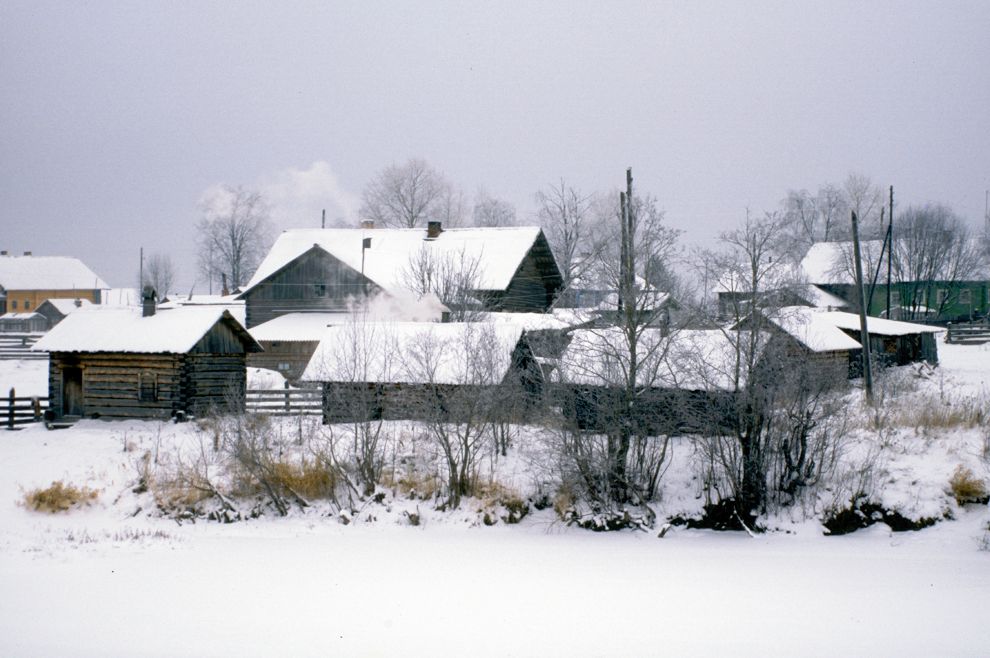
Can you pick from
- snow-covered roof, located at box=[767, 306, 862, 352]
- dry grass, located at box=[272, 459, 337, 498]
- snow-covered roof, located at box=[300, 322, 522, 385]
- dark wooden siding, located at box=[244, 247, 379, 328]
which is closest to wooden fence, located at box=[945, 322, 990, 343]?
snow-covered roof, located at box=[767, 306, 862, 352]

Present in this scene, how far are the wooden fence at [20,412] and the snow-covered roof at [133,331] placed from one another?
163 centimetres

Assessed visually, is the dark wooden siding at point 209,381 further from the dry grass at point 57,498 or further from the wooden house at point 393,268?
the wooden house at point 393,268

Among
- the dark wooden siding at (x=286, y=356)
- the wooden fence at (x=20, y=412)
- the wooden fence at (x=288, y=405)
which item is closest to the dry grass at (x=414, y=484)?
the wooden fence at (x=288, y=405)

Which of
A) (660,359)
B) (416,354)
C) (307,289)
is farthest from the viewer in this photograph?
(307,289)

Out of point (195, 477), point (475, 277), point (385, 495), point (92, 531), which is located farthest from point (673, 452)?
point (475, 277)

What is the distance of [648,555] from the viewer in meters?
15.4

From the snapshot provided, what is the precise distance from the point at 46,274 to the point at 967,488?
8410 cm

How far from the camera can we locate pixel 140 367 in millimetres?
23875

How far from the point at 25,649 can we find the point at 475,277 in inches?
1054

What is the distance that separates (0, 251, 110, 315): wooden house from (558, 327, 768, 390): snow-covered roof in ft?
243

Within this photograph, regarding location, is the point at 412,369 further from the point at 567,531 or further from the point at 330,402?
the point at 567,531

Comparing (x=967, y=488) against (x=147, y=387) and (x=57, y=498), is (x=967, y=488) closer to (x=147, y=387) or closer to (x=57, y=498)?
(x=57, y=498)

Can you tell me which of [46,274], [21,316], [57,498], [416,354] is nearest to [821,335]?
[416,354]

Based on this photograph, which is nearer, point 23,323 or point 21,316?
point 23,323
